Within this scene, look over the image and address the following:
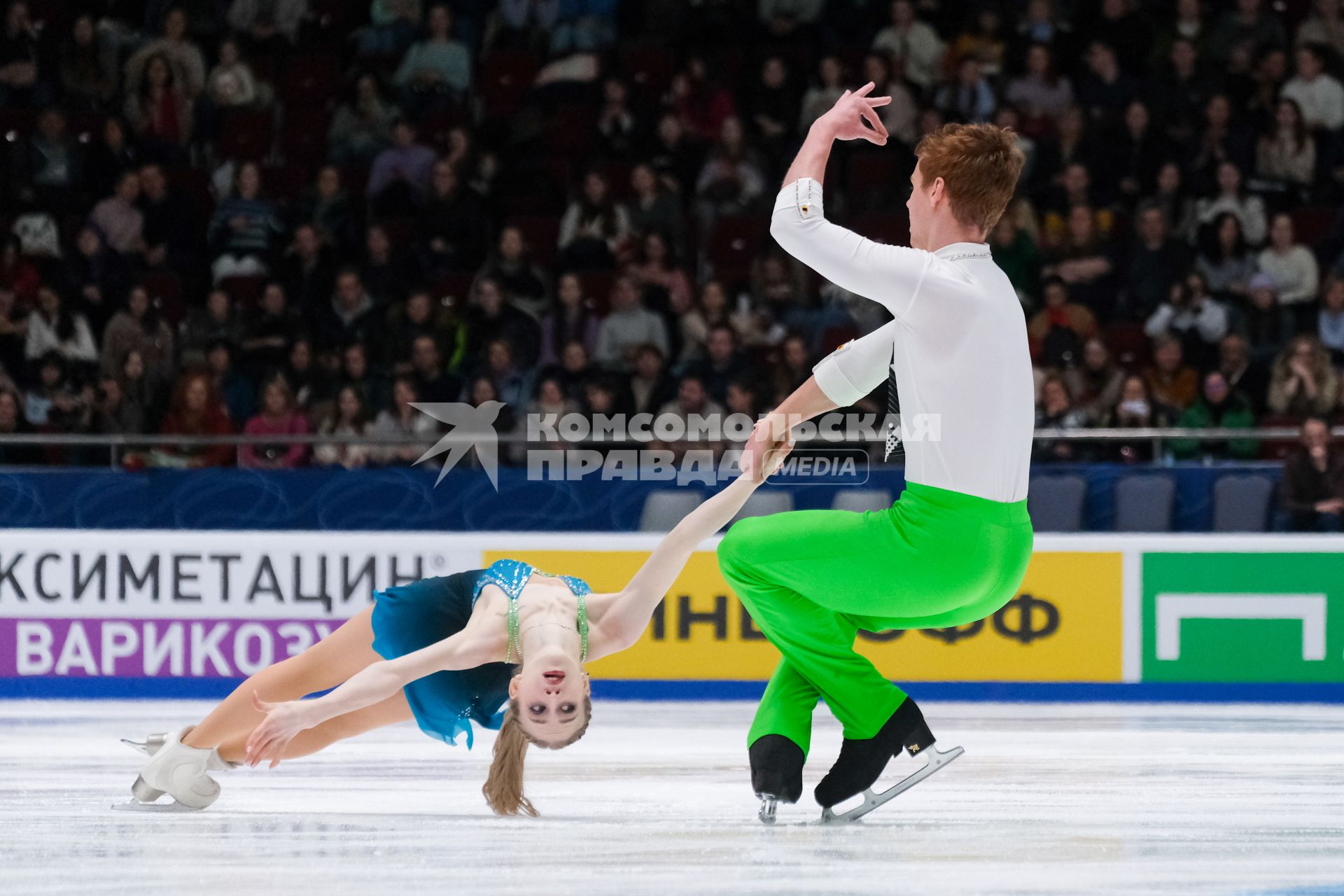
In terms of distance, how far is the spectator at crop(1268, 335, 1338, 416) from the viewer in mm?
8039

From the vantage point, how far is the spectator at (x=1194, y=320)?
28.3 ft

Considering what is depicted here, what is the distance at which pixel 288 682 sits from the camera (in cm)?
407

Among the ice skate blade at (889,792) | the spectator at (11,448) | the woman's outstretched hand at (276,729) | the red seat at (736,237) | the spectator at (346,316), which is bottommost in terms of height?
the ice skate blade at (889,792)

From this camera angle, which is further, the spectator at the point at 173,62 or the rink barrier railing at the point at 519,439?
the spectator at the point at 173,62

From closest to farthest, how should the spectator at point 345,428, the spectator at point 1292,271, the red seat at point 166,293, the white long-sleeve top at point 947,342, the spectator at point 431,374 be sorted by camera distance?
the white long-sleeve top at point 947,342 → the spectator at point 345,428 → the spectator at point 431,374 → the spectator at point 1292,271 → the red seat at point 166,293

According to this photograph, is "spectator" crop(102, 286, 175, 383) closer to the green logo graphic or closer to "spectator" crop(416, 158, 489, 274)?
"spectator" crop(416, 158, 489, 274)

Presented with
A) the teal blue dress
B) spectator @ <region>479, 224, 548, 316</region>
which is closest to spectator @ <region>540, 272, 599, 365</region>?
spectator @ <region>479, 224, 548, 316</region>

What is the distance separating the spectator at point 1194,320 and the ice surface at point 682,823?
121 inches

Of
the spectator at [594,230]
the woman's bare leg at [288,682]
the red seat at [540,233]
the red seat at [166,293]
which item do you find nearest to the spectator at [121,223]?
the red seat at [166,293]

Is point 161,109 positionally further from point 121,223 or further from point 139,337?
point 139,337

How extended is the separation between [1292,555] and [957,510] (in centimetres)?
377

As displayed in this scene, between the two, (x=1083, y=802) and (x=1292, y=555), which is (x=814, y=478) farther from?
(x=1083, y=802)

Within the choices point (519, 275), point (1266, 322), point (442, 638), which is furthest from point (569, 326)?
point (442, 638)

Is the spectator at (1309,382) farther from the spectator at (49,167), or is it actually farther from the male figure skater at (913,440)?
the spectator at (49,167)
